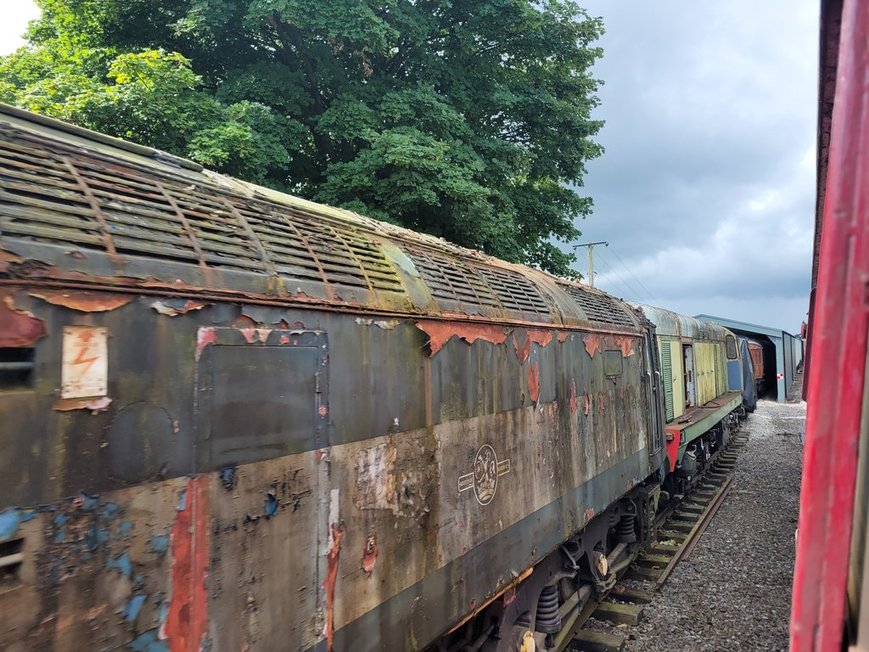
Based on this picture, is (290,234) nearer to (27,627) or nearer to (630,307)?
(27,627)

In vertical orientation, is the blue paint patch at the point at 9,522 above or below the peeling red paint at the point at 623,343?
Result: below

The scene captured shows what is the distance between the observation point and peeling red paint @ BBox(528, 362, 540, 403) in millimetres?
4438

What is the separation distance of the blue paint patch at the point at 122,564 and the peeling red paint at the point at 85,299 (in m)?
0.76

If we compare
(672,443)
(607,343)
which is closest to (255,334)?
(607,343)

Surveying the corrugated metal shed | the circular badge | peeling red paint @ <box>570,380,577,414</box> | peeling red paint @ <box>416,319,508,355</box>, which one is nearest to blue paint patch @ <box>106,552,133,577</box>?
peeling red paint @ <box>416,319,508,355</box>

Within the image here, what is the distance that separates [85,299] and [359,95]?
407 inches

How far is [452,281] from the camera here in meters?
3.82

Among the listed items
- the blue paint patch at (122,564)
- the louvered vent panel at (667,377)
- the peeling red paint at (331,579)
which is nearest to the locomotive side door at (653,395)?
the louvered vent panel at (667,377)

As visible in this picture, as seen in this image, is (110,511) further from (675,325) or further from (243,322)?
(675,325)

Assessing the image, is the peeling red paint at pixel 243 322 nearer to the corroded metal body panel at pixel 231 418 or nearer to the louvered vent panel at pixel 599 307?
the corroded metal body panel at pixel 231 418

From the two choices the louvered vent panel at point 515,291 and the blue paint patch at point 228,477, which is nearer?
the blue paint patch at point 228,477

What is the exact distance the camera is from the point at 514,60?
12.8 m

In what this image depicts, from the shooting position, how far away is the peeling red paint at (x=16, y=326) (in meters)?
1.48

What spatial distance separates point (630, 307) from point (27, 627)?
8109 millimetres
